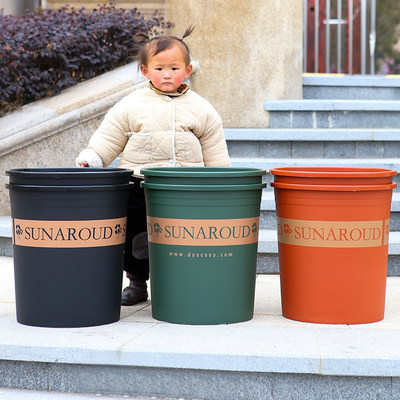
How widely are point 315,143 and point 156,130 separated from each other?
3.12 meters

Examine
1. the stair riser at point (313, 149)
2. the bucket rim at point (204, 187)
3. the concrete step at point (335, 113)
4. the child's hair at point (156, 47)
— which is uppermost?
the child's hair at point (156, 47)

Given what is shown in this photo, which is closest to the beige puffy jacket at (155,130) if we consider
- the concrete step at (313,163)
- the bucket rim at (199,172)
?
the bucket rim at (199,172)

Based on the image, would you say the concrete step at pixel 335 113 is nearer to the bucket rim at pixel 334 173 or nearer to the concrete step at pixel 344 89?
the concrete step at pixel 344 89

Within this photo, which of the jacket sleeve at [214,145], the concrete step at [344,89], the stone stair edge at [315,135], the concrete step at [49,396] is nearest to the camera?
the concrete step at [49,396]

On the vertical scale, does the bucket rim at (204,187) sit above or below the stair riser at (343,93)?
below

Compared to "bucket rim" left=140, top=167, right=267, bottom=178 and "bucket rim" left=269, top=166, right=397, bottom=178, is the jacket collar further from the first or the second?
"bucket rim" left=269, top=166, right=397, bottom=178

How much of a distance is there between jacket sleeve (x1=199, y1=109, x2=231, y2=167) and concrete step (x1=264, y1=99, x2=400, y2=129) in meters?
3.28

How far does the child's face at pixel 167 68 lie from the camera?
13.3 ft

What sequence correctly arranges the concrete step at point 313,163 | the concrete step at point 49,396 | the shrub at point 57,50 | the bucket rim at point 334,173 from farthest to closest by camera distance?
the shrub at point 57,50 < the concrete step at point 313,163 < the bucket rim at point 334,173 < the concrete step at point 49,396

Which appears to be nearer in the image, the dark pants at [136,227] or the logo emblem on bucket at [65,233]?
the logo emblem on bucket at [65,233]

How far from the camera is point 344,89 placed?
829cm

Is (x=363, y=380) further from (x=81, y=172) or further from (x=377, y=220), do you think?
(x=81, y=172)

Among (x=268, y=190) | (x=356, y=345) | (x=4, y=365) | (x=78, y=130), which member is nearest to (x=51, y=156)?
(x=78, y=130)

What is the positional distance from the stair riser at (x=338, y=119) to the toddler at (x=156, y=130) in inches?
130
